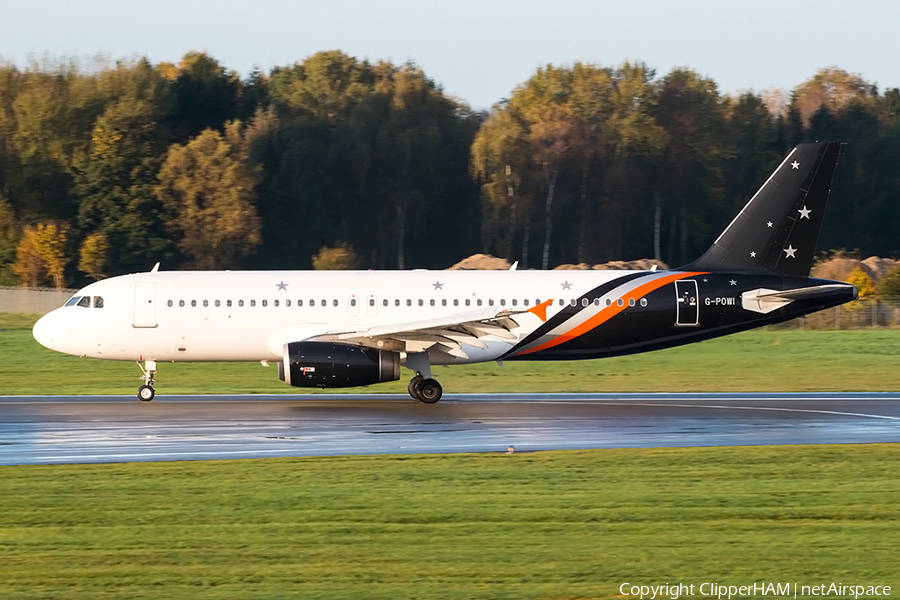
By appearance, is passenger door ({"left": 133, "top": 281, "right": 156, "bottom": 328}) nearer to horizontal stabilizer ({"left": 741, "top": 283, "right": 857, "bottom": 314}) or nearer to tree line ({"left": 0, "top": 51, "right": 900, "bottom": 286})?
horizontal stabilizer ({"left": 741, "top": 283, "right": 857, "bottom": 314})

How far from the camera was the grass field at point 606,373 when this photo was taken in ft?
105

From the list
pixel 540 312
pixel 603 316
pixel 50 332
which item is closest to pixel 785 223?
pixel 603 316

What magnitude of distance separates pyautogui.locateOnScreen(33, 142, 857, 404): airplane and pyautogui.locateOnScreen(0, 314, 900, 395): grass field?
308 cm

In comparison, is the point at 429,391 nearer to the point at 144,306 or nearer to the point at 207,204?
the point at 144,306

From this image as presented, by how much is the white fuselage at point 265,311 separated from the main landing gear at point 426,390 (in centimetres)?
79

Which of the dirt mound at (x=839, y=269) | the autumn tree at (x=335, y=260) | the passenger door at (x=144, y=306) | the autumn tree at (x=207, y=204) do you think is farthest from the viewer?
the autumn tree at (x=207, y=204)

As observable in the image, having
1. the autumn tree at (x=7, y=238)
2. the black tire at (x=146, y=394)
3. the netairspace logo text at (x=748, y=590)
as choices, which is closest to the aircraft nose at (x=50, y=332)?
the black tire at (x=146, y=394)

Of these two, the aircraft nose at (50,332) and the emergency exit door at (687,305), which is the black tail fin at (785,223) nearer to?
the emergency exit door at (687,305)

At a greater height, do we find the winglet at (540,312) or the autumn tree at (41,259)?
the autumn tree at (41,259)

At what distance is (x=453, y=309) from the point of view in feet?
91.2

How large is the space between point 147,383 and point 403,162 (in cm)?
5713

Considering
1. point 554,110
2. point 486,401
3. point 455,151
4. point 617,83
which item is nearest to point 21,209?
point 455,151

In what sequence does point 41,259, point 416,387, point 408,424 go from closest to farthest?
point 408,424, point 416,387, point 41,259

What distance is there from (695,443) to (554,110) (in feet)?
214
